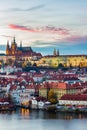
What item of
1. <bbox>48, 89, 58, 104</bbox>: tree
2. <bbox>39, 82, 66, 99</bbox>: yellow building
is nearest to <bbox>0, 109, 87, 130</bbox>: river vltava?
<bbox>48, 89, 58, 104</bbox>: tree

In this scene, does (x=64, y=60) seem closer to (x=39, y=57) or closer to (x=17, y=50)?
(x=39, y=57)

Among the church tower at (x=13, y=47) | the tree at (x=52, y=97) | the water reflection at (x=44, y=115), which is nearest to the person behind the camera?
the water reflection at (x=44, y=115)

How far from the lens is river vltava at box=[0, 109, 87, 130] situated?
11866mm

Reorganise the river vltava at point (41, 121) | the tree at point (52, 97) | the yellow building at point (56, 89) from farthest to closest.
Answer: the yellow building at point (56, 89) → the tree at point (52, 97) → the river vltava at point (41, 121)

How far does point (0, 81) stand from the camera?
72.9ft

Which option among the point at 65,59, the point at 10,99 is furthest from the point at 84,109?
the point at 65,59

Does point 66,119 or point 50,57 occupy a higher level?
point 50,57

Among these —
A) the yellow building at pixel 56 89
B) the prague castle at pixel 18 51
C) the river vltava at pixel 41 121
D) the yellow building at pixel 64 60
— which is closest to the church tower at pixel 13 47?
the prague castle at pixel 18 51

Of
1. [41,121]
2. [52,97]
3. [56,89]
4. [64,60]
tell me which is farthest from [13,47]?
[41,121]

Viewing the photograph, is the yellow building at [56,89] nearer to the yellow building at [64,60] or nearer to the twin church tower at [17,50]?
the yellow building at [64,60]

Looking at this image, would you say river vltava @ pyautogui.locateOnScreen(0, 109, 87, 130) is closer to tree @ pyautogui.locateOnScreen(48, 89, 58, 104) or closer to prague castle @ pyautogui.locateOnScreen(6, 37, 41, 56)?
tree @ pyautogui.locateOnScreen(48, 89, 58, 104)

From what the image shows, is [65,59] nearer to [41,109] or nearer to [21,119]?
[41,109]

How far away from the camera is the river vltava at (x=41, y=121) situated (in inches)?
467

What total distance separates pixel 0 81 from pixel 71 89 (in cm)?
490
